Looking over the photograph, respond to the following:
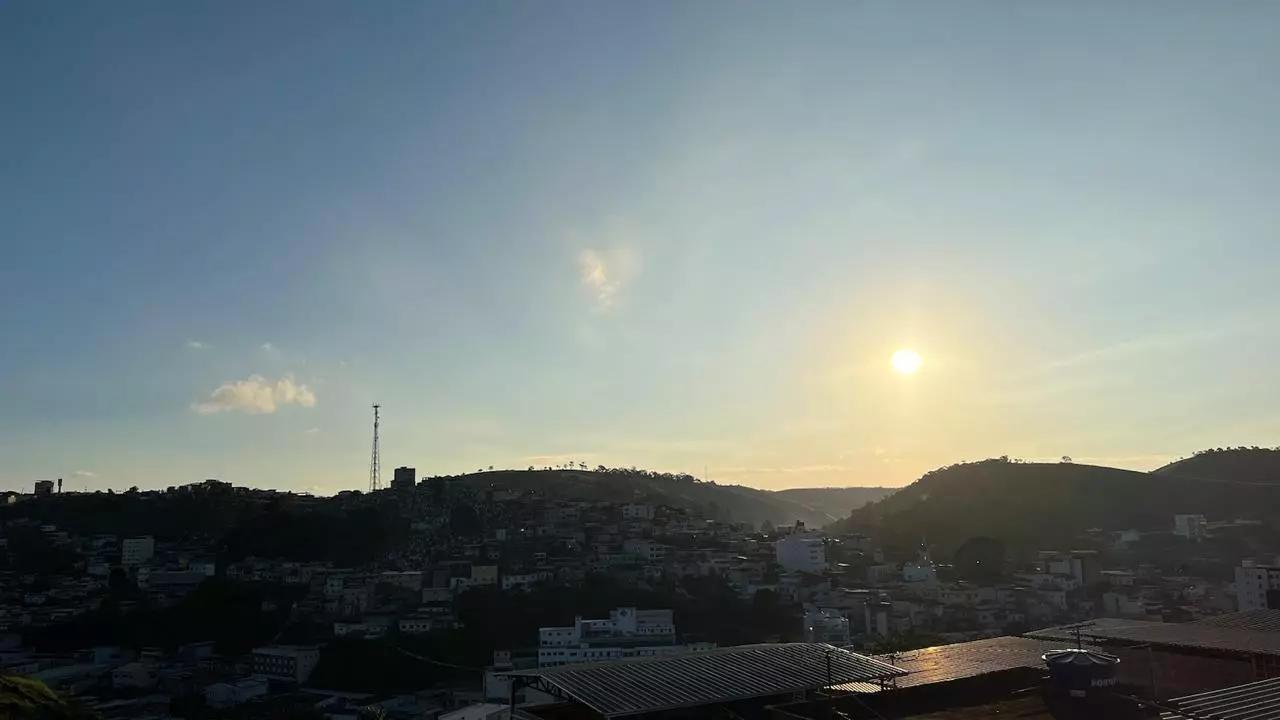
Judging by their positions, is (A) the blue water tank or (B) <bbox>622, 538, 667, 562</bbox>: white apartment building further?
(B) <bbox>622, 538, 667, 562</bbox>: white apartment building

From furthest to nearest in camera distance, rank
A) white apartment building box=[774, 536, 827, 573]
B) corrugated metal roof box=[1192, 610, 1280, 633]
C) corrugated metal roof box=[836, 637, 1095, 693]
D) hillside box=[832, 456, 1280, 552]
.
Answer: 1. hillside box=[832, 456, 1280, 552]
2. white apartment building box=[774, 536, 827, 573]
3. corrugated metal roof box=[1192, 610, 1280, 633]
4. corrugated metal roof box=[836, 637, 1095, 693]

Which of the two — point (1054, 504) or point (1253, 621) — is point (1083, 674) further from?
point (1054, 504)

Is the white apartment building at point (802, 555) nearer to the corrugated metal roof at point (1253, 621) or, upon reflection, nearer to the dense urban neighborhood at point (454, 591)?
the dense urban neighborhood at point (454, 591)

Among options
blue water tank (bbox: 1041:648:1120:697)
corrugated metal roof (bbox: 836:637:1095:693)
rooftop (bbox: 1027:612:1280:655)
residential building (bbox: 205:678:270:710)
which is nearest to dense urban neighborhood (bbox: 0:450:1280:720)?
residential building (bbox: 205:678:270:710)

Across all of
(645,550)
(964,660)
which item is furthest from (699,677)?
(645,550)

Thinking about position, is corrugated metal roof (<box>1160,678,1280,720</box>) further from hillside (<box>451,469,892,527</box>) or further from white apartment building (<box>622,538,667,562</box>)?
hillside (<box>451,469,892,527</box>)
